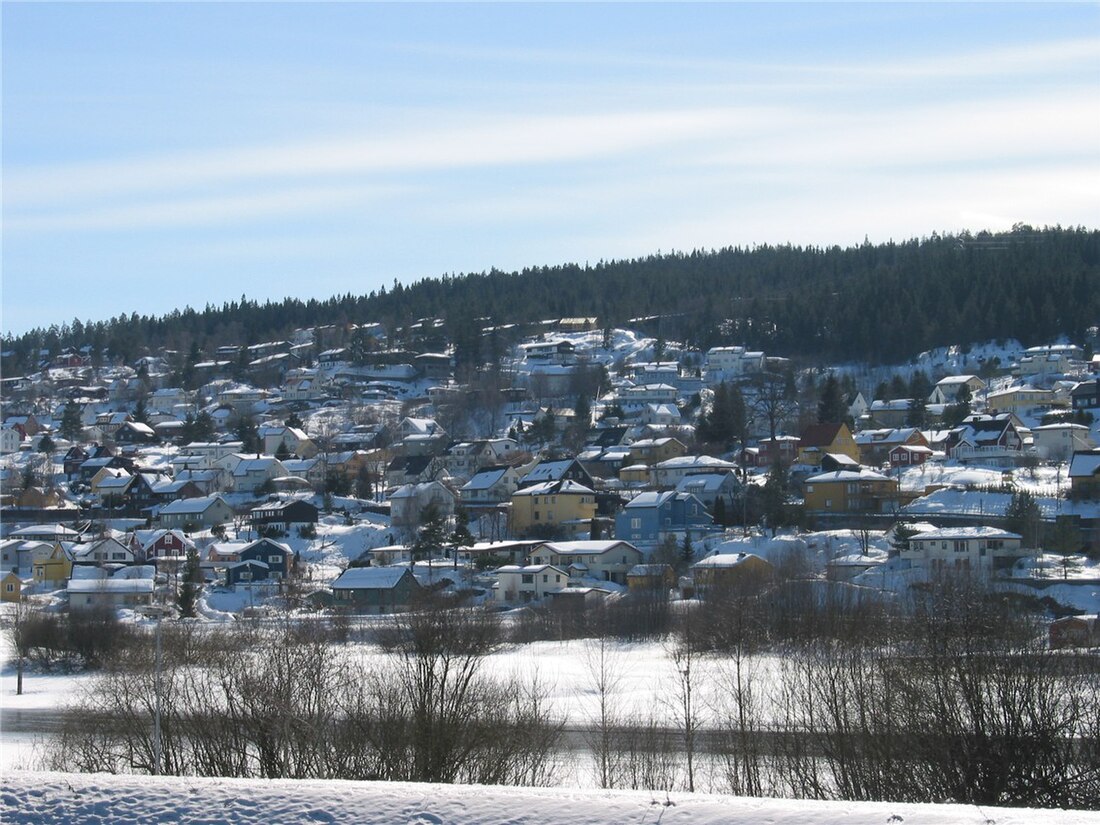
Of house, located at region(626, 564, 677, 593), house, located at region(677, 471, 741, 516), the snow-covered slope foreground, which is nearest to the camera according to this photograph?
the snow-covered slope foreground

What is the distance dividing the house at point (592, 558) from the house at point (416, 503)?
Answer: 8.69m

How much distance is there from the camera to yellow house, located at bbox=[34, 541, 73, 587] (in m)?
54.5

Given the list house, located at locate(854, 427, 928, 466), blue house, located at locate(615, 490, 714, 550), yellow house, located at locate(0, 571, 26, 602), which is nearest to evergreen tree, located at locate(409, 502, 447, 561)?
blue house, located at locate(615, 490, 714, 550)

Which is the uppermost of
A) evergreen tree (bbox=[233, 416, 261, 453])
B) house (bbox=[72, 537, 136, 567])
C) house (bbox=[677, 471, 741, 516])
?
evergreen tree (bbox=[233, 416, 261, 453])

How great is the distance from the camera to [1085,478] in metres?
50.8

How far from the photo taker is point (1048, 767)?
15.7 meters

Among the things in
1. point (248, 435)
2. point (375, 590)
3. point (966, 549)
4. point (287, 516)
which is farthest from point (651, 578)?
point (248, 435)

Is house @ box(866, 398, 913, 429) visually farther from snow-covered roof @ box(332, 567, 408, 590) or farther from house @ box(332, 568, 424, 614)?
house @ box(332, 568, 424, 614)

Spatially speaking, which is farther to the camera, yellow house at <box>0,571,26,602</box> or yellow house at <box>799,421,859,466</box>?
yellow house at <box>799,421,859,466</box>

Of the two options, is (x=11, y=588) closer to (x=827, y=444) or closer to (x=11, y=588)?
(x=11, y=588)

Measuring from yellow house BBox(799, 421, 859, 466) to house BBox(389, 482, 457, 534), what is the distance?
16.9 m

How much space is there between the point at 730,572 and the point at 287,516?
24.5 meters

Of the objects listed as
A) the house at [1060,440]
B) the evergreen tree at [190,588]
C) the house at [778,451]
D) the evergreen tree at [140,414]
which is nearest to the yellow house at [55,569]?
the evergreen tree at [190,588]

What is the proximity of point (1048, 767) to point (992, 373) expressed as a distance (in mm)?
73845
